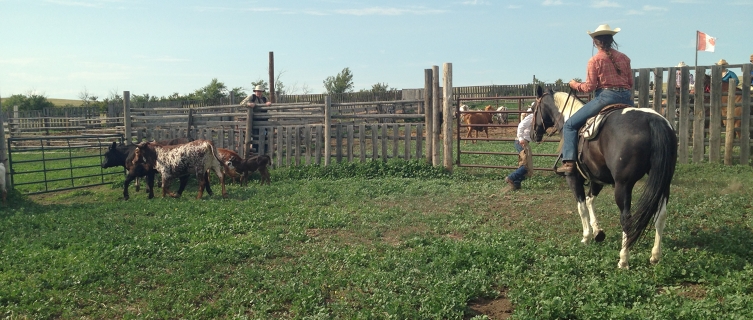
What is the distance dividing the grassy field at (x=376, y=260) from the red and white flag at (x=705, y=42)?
8310 mm

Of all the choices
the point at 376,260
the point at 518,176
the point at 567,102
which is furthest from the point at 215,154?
the point at 567,102

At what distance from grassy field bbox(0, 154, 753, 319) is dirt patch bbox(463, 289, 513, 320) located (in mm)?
16

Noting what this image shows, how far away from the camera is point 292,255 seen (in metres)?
6.71

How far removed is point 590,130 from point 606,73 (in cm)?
76

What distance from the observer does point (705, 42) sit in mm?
16953

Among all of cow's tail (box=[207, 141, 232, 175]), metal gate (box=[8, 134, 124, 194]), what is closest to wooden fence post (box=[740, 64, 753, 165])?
cow's tail (box=[207, 141, 232, 175])

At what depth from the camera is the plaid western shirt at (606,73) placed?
665 centimetres

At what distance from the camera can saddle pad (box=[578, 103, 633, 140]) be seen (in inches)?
247

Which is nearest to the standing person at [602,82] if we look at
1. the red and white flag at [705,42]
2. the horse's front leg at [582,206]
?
the horse's front leg at [582,206]

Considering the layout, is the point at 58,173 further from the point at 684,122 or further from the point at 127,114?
the point at 684,122

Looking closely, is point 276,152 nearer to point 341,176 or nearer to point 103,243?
point 341,176

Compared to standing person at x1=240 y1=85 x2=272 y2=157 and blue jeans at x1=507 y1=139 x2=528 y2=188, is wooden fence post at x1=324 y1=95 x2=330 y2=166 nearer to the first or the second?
standing person at x1=240 y1=85 x2=272 y2=157

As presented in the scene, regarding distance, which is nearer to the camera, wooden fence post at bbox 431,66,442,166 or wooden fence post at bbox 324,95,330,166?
wooden fence post at bbox 431,66,442,166

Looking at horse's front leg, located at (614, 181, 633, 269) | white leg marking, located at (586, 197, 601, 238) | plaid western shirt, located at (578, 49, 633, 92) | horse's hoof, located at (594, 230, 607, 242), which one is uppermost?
plaid western shirt, located at (578, 49, 633, 92)
